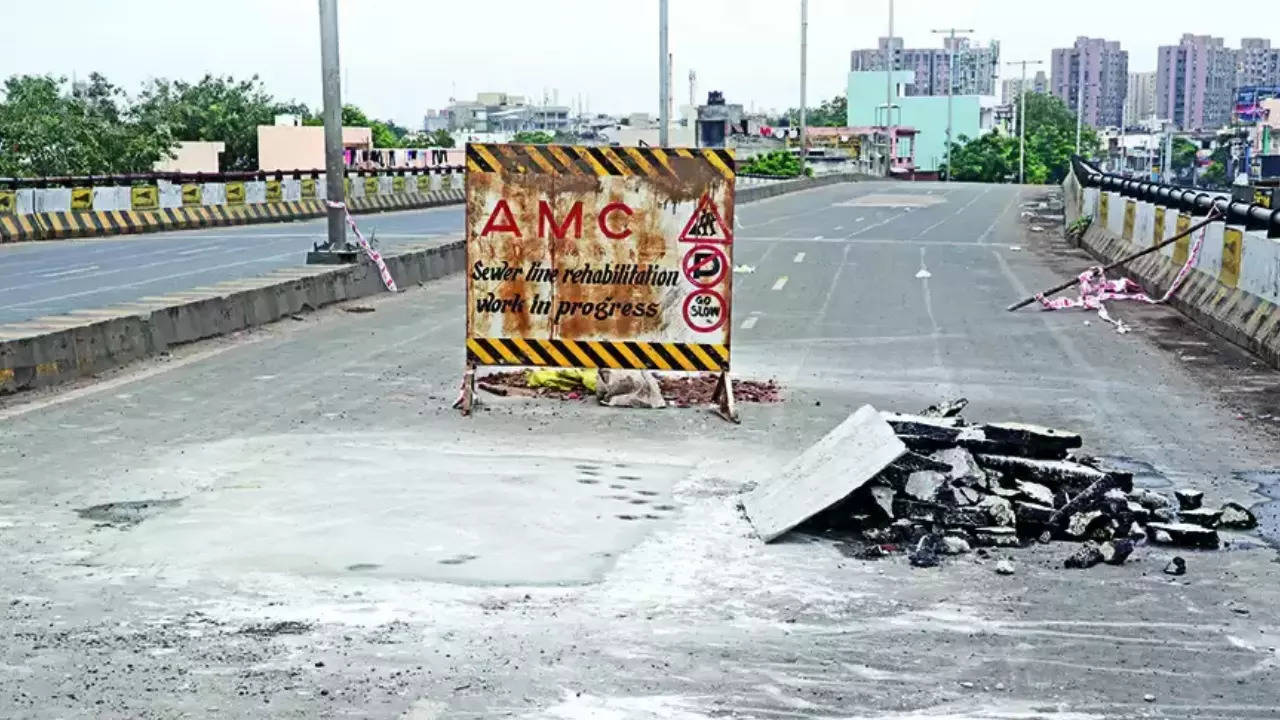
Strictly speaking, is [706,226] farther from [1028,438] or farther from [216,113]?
[216,113]

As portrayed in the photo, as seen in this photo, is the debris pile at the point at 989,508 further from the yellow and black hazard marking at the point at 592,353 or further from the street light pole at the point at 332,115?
the street light pole at the point at 332,115

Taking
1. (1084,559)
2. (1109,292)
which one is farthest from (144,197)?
(1084,559)

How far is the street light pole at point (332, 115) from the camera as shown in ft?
82.3

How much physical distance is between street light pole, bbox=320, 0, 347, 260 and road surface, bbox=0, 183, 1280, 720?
893 centimetres

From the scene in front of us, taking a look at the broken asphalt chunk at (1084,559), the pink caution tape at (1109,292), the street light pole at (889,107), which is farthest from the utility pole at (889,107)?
the broken asphalt chunk at (1084,559)

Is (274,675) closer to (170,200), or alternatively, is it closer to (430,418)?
(430,418)

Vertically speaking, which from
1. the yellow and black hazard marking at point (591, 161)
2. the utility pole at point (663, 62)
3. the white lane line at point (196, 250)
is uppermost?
the utility pole at point (663, 62)

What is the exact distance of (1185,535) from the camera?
→ 9578mm

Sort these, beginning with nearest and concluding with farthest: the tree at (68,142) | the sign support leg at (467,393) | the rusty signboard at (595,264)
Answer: the sign support leg at (467,393)
the rusty signboard at (595,264)
the tree at (68,142)

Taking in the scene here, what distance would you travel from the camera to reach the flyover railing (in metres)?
20.0

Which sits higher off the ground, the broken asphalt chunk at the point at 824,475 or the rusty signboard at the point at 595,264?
the rusty signboard at the point at 595,264

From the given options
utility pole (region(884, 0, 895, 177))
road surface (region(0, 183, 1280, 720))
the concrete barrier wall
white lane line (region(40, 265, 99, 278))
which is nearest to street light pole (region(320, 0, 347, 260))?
white lane line (region(40, 265, 99, 278))

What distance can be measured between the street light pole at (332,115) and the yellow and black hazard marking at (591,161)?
10341 millimetres

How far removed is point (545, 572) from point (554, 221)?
21.7ft
